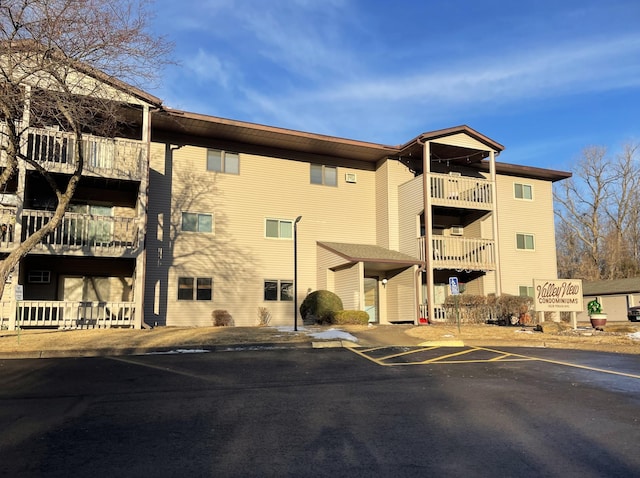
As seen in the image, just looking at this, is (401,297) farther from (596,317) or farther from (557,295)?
(596,317)

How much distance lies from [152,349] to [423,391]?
784 cm

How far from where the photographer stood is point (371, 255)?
22500mm

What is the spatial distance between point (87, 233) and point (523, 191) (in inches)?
840

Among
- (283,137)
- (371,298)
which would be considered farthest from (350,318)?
(283,137)

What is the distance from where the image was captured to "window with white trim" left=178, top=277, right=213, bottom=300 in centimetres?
2150

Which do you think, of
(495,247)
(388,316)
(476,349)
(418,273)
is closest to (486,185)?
(495,247)

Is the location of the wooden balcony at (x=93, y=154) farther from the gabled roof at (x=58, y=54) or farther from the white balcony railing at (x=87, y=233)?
the gabled roof at (x=58, y=54)

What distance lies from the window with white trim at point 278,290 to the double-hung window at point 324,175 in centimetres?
498

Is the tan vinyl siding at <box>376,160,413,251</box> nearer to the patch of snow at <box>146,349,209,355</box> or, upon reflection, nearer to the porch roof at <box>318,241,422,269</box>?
the porch roof at <box>318,241,422,269</box>

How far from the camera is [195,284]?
2178 centimetres

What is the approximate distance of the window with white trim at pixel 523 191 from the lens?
27891 mm

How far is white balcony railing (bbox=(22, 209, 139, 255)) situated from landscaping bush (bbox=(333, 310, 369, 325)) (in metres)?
7.90

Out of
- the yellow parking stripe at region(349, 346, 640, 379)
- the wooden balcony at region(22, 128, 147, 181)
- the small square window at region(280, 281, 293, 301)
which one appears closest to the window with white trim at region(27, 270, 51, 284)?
the wooden balcony at region(22, 128, 147, 181)

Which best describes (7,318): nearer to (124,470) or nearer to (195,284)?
(195,284)
